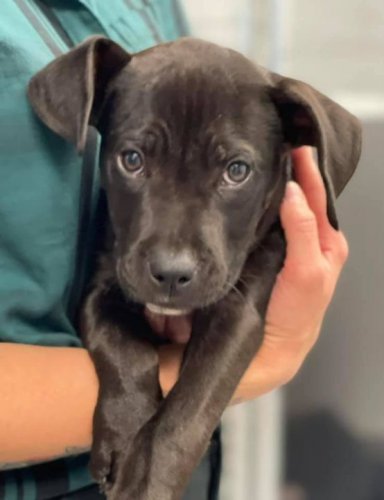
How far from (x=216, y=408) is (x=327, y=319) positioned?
68 centimetres

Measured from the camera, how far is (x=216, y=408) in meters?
1.12

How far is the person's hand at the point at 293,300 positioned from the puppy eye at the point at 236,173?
0.09 metres

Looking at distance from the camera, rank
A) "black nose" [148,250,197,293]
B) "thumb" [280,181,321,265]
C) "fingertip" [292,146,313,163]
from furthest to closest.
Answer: "fingertip" [292,146,313,163], "thumb" [280,181,321,265], "black nose" [148,250,197,293]

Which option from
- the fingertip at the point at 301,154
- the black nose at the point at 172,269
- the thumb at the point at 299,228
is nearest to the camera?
the black nose at the point at 172,269

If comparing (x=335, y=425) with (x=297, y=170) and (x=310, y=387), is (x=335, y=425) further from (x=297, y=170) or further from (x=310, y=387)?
(x=297, y=170)

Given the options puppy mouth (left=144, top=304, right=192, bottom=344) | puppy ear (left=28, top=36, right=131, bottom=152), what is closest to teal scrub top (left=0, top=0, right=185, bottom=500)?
puppy ear (left=28, top=36, right=131, bottom=152)

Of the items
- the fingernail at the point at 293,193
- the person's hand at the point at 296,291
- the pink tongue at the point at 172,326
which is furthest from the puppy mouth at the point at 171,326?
the fingernail at the point at 293,193

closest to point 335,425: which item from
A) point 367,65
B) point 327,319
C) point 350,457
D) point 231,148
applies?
point 350,457

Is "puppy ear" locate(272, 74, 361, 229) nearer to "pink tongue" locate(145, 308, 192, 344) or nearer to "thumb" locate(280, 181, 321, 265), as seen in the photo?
"thumb" locate(280, 181, 321, 265)

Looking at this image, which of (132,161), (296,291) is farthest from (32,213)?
(296,291)

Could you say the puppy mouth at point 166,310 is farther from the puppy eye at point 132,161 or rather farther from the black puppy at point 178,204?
the puppy eye at point 132,161

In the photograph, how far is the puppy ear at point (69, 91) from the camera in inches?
41.5

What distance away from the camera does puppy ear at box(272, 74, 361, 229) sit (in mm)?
1098

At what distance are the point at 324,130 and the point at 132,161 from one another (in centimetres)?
24
